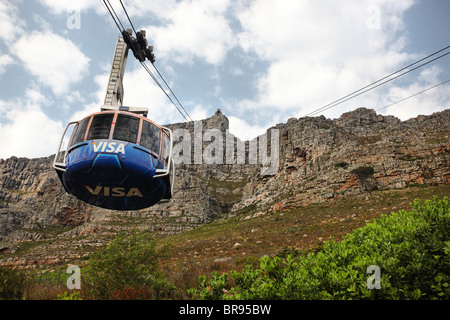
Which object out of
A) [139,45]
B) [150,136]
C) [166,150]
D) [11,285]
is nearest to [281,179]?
[139,45]

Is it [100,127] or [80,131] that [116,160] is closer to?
[100,127]

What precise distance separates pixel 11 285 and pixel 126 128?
920 cm

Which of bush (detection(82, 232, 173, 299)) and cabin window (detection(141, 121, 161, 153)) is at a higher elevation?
cabin window (detection(141, 121, 161, 153))

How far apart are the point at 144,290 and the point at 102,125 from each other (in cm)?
648

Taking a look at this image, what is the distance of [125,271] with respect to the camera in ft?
34.7

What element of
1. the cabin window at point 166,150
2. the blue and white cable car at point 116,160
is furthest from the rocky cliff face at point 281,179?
the blue and white cable car at point 116,160

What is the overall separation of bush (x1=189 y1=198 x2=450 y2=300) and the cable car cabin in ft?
12.6

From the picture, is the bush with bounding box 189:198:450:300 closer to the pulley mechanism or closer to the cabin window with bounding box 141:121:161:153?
the cabin window with bounding box 141:121:161:153

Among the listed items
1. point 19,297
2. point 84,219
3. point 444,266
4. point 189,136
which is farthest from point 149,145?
point 189,136

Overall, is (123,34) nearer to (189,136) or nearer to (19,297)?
(19,297)

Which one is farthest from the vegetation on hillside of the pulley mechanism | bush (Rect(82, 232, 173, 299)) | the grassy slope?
the grassy slope

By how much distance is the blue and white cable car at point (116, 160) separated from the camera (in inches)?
269

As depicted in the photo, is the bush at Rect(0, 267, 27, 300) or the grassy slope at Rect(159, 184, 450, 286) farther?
the grassy slope at Rect(159, 184, 450, 286)

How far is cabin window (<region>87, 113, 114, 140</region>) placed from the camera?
717 cm
